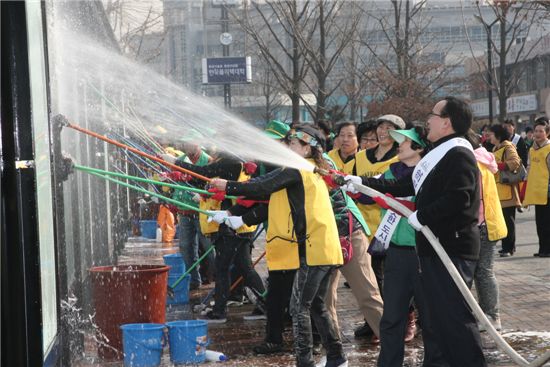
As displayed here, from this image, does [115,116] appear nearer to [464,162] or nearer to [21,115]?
[464,162]

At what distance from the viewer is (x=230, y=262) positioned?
363 inches

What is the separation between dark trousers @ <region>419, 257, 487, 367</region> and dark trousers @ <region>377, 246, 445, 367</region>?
0.50 meters

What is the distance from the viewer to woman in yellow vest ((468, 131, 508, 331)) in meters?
7.57

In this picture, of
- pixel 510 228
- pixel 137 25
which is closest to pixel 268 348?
pixel 510 228

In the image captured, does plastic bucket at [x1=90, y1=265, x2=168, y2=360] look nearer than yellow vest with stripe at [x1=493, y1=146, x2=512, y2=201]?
Yes

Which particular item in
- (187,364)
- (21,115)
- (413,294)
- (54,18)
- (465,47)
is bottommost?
(187,364)

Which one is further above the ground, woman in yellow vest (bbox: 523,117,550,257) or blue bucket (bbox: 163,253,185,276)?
woman in yellow vest (bbox: 523,117,550,257)

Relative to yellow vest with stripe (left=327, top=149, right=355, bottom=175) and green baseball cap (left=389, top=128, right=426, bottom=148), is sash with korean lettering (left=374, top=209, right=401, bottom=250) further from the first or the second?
yellow vest with stripe (left=327, top=149, right=355, bottom=175)

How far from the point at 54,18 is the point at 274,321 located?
10.1ft

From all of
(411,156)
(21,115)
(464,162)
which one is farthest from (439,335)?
(21,115)

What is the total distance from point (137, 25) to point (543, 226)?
1427cm

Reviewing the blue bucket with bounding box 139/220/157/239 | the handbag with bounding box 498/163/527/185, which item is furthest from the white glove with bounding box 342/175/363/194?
the blue bucket with bounding box 139/220/157/239

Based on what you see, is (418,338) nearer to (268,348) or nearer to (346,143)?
(268,348)

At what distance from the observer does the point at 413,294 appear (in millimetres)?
6434
